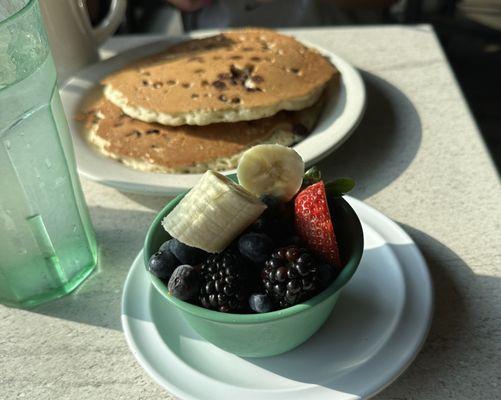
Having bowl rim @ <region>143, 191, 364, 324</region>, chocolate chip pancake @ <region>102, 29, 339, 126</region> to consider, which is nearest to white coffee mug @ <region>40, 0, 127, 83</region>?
chocolate chip pancake @ <region>102, 29, 339, 126</region>

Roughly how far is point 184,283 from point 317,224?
0.14 meters

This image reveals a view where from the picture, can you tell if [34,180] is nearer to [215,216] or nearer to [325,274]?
[215,216]

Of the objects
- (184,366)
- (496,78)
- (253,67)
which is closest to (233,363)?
(184,366)

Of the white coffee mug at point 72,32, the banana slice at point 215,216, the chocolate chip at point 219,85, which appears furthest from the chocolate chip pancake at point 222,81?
the banana slice at point 215,216

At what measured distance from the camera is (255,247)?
554mm

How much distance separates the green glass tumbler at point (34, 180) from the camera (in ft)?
2.03

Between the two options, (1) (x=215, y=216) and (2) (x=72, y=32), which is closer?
(1) (x=215, y=216)

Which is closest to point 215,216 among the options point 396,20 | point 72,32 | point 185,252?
point 185,252

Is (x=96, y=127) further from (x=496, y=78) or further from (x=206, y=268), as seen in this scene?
(x=496, y=78)

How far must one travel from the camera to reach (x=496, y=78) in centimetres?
259

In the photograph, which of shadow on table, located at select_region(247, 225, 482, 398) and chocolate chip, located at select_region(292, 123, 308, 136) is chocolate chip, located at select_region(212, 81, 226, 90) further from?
shadow on table, located at select_region(247, 225, 482, 398)

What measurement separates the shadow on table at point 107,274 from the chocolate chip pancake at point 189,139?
9 cm

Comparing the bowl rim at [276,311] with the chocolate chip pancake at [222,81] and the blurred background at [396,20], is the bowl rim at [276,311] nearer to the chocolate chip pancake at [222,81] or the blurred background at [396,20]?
the chocolate chip pancake at [222,81]

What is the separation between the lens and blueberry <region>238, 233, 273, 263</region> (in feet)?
1.82
